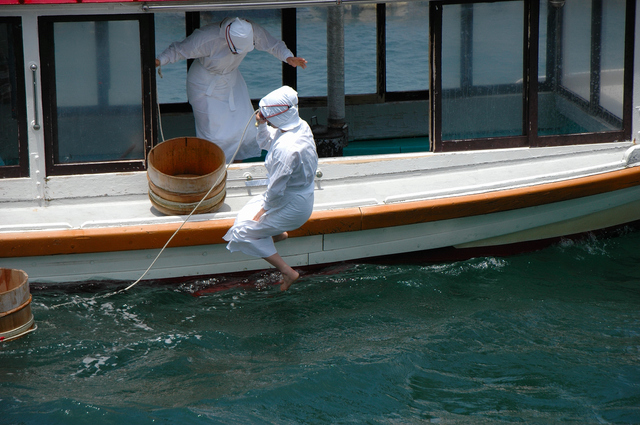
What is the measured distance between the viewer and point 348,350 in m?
4.29

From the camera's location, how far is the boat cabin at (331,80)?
4.75 m

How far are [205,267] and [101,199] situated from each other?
907 mm

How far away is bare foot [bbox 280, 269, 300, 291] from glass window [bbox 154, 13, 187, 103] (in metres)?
2.78

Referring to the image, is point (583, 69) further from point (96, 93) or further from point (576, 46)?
point (96, 93)

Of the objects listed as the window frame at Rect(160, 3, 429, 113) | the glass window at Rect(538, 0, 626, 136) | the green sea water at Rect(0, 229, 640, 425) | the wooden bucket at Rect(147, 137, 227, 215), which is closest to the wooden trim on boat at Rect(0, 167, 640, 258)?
the wooden bucket at Rect(147, 137, 227, 215)

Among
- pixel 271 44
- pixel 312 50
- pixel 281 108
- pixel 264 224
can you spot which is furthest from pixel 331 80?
pixel 312 50

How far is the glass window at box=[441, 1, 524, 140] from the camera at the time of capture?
17.2ft

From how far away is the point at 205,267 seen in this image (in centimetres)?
491

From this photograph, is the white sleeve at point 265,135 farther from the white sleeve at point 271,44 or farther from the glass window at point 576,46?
the glass window at point 576,46

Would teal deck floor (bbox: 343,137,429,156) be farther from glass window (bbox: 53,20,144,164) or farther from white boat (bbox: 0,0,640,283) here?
glass window (bbox: 53,20,144,164)

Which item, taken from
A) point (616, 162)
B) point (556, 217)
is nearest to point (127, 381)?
point (556, 217)

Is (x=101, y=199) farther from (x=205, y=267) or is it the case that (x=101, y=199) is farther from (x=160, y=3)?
(x=160, y=3)

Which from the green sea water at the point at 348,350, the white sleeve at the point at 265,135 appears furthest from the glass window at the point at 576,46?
the white sleeve at the point at 265,135

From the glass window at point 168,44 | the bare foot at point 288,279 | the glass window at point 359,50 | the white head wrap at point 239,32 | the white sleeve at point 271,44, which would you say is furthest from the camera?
the glass window at point 359,50
